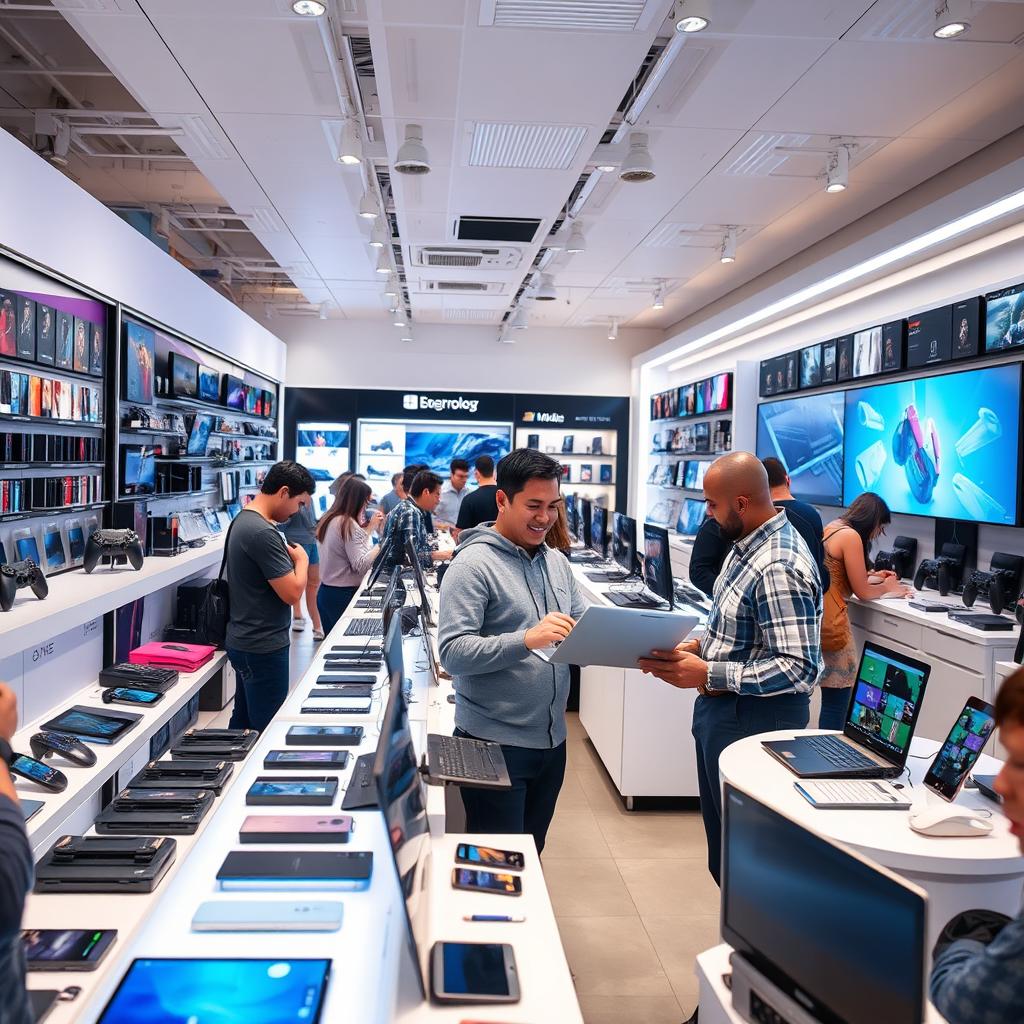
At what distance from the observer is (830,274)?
6.14 metres

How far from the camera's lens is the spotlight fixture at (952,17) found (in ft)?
10.9

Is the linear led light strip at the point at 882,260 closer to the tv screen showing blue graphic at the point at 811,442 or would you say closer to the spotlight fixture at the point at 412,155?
the tv screen showing blue graphic at the point at 811,442

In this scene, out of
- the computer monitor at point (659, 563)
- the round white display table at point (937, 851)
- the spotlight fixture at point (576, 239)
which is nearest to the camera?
the round white display table at point (937, 851)

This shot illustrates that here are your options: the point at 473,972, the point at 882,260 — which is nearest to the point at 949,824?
the point at 473,972

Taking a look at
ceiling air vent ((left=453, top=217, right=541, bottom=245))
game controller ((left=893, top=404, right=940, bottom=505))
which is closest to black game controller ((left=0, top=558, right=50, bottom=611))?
ceiling air vent ((left=453, top=217, right=541, bottom=245))

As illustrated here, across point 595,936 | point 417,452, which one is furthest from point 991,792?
point 417,452

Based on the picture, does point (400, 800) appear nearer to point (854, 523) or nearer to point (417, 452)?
point (854, 523)

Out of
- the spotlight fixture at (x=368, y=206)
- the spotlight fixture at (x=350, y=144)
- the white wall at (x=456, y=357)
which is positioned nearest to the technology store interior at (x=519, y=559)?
the spotlight fixture at (x=350, y=144)

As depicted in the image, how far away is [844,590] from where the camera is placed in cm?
455

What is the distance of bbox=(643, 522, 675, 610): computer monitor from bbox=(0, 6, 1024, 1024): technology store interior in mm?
40

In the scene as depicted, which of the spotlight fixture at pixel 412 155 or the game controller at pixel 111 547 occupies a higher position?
the spotlight fixture at pixel 412 155

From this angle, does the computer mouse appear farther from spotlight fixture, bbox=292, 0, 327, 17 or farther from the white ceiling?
spotlight fixture, bbox=292, 0, 327, 17

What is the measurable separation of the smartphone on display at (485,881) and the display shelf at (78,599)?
1801 millimetres

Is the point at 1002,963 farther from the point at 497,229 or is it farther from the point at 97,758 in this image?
the point at 497,229
